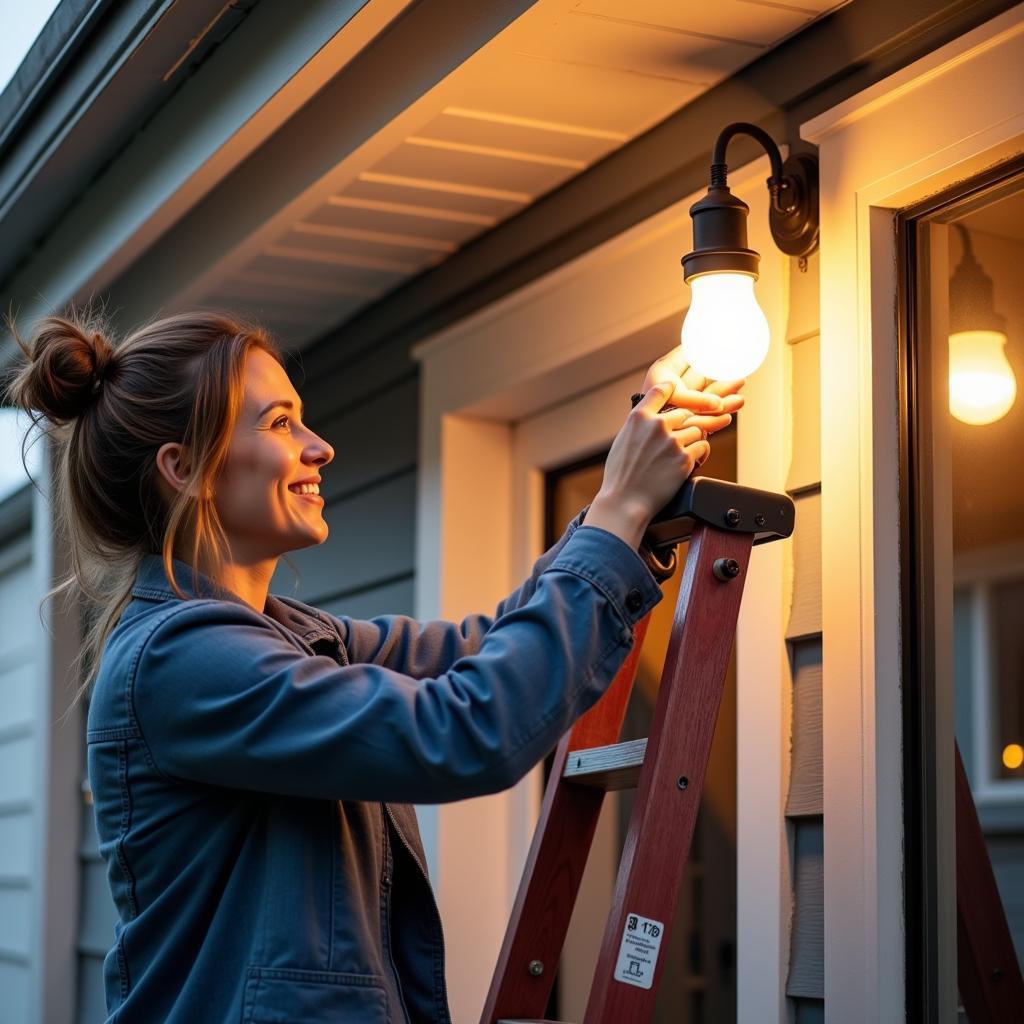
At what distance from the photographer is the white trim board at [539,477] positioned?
2094 mm

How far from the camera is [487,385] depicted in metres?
2.95

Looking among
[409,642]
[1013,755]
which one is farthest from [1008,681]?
[409,642]

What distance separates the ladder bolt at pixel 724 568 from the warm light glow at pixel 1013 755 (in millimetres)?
542

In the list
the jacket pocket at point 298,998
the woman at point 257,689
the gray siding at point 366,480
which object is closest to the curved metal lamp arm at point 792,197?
the woman at point 257,689

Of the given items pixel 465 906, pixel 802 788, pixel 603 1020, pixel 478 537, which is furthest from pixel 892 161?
pixel 465 906

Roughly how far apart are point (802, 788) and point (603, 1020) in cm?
60

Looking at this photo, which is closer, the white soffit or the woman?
the woman

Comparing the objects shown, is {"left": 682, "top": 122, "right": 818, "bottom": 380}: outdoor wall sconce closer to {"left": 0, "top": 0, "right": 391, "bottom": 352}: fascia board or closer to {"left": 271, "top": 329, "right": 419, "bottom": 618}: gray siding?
{"left": 0, "top": 0, "right": 391, "bottom": 352}: fascia board


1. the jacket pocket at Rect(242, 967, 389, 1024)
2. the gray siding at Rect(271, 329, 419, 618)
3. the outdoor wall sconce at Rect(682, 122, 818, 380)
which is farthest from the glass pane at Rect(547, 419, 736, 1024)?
the jacket pocket at Rect(242, 967, 389, 1024)

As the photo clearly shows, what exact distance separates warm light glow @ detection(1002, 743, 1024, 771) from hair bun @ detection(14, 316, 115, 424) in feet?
4.06

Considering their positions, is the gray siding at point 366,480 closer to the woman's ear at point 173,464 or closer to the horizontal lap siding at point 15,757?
the woman's ear at point 173,464

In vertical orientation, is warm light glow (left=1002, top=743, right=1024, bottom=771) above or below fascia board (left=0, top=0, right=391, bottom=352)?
below

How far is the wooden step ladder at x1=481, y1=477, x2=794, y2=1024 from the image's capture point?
157cm

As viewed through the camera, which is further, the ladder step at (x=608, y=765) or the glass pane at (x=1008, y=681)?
the glass pane at (x=1008, y=681)
